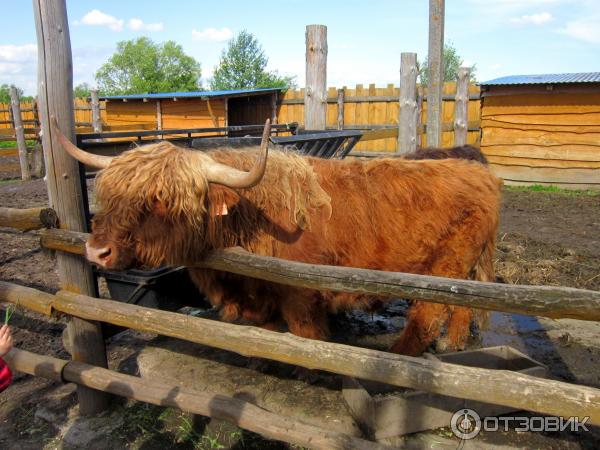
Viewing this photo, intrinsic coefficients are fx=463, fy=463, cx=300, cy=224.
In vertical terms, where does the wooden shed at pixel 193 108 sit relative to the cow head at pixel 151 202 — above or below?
above

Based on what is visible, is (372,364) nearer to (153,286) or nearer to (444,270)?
(444,270)

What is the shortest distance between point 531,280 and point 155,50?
62.2 meters

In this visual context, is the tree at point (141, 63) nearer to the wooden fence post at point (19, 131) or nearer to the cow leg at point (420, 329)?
the wooden fence post at point (19, 131)

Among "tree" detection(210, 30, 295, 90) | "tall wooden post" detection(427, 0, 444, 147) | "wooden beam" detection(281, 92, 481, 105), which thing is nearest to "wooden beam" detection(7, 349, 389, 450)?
"tall wooden post" detection(427, 0, 444, 147)

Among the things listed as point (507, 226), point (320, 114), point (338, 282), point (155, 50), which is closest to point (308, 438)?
point (338, 282)

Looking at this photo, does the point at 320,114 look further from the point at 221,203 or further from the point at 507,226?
the point at 507,226

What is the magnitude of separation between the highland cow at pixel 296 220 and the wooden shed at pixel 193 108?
1164cm

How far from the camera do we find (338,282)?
234cm

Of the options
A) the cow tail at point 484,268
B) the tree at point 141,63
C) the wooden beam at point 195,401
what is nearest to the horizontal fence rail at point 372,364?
the wooden beam at point 195,401

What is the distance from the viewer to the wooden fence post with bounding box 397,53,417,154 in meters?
6.17

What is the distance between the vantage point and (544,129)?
11.1 meters

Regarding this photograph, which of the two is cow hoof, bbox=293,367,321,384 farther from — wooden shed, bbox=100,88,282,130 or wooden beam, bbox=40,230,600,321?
wooden shed, bbox=100,88,282,130

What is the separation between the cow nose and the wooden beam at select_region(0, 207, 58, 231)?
75cm

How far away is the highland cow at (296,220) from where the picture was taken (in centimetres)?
272
